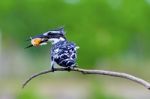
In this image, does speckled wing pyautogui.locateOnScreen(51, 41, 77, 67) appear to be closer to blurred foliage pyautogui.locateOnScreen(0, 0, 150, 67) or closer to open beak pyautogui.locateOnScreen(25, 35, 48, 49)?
open beak pyautogui.locateOnScreen(25, 35, 48, 49)

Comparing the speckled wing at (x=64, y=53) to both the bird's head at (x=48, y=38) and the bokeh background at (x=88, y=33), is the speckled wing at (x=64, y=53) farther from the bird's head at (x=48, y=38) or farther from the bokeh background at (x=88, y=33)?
the bokeh background at (x=88, y=33)

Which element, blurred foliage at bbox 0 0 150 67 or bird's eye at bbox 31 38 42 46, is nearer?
bird's eye at bbox 31 38 42 46

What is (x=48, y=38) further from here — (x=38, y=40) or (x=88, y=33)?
(x=88, y=33)

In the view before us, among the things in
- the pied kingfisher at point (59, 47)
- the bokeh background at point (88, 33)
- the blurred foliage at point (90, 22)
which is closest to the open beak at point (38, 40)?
the pied kingfisher at point (59, 47)

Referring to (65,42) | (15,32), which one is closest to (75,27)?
(15,32)

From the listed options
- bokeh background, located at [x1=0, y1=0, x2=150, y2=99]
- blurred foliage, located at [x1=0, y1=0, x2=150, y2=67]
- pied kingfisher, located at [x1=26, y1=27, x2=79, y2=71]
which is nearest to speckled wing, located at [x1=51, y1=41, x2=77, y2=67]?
pied kingfisher, located at [x1=26, y1=27, x2=79, y2=71]

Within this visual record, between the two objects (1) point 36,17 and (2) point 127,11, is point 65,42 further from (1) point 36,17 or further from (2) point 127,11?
(1) point 36,17
